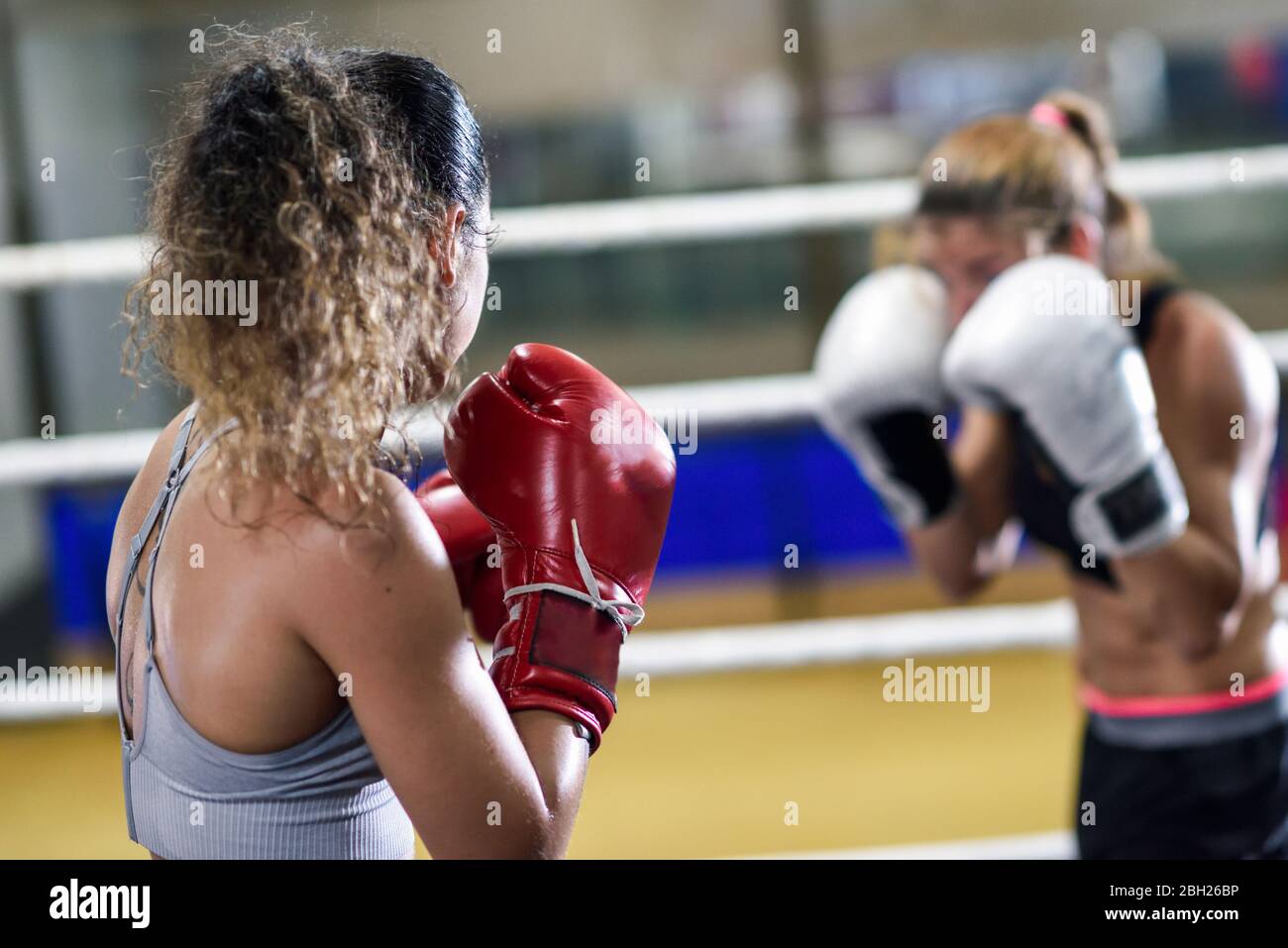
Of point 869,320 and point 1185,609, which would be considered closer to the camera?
point 1185,609

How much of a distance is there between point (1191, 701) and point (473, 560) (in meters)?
0.90

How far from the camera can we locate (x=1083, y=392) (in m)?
1.30

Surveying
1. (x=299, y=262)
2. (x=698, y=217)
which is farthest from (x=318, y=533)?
(x=698, y=217)

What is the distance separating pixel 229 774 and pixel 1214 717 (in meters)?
1.11

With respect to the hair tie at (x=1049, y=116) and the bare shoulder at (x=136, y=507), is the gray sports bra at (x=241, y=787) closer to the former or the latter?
the bare shoulder at (x=136, y=507)

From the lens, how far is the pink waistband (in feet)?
4.66

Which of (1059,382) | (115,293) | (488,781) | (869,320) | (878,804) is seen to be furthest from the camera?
(115,293)

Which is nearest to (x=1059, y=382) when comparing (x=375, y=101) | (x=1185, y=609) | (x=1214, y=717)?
(x=1185, y=609)

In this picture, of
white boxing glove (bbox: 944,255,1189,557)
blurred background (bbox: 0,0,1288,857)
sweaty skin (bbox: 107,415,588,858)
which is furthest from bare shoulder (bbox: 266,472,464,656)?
blurred background (bbox: 0,0,1288,857)

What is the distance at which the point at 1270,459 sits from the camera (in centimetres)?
142

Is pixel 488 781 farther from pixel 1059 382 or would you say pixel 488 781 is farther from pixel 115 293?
pixel 115 293

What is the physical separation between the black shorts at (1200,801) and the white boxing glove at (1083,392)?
0.27 metres

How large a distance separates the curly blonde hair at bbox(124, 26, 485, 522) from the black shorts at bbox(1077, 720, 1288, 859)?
1.05 m

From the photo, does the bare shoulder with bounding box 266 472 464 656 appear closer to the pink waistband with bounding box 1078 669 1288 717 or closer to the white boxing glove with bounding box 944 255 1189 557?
the white boxing glove with bounding box 944 255 1189 557
